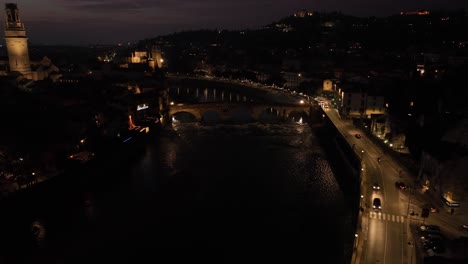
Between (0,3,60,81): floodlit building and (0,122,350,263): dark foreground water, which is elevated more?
(0,3,60,81): floodlit building

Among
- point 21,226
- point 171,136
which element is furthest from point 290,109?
point 21,226

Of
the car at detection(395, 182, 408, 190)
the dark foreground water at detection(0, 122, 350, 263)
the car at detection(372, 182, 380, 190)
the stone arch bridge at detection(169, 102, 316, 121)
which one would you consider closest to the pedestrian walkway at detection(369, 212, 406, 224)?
the dark foreground water at detection(0, 122, 350, 263)

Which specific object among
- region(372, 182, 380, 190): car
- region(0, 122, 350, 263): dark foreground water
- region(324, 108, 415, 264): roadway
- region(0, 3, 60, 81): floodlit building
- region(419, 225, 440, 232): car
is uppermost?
region(0, 3, 60, 81): floodlit building

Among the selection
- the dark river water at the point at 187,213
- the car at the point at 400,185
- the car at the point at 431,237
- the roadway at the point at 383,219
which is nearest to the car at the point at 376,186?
the roadway at the point at 383,219

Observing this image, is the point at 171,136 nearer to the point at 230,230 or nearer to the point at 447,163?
the point at 230,230

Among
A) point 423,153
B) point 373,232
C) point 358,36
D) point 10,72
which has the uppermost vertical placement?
point 358,36

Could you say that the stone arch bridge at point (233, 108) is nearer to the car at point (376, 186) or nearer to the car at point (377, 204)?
the car at point (376, 186)

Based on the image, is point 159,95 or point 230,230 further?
point 159,95

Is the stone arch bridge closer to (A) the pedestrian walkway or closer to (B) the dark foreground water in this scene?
(B) the dark foreground water
